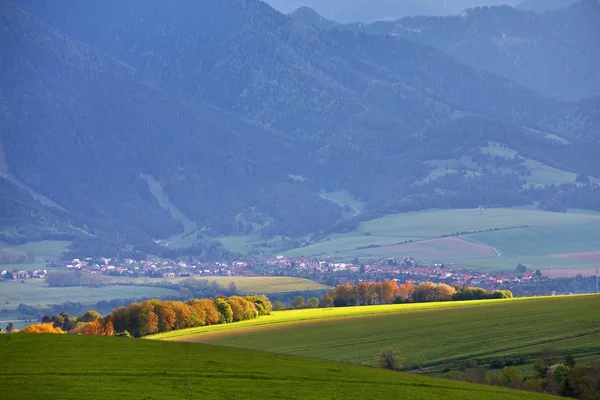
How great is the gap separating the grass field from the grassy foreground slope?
17.5m

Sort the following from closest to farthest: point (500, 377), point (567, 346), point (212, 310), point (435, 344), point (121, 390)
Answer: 1. point (121, 390)
2. point (500, 377)
3. point (567, 346)
4. point (435, 344)
5. point (212, 310)

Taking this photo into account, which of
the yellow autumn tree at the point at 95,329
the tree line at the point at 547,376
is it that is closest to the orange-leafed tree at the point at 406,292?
the yellow autumn tree at the point at 95,329

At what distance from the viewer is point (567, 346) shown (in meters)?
68.1

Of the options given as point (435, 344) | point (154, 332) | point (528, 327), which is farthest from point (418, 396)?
point (154, 332)

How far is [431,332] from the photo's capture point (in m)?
82.6

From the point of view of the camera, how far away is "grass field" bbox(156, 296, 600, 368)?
70.6 metres

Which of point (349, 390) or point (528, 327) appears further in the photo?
point (528, 327)

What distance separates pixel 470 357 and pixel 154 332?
40.9m

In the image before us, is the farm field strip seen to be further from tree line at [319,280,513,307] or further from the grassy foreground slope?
the grassy foreground slope

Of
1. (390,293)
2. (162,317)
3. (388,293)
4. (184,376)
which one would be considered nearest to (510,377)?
(184,376)

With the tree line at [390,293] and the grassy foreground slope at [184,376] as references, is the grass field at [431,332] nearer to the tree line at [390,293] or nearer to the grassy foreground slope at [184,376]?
the grassy foreground slope at [184,376]

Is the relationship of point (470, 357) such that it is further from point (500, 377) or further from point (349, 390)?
point (349, 390)

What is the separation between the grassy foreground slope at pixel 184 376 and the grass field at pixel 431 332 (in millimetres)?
17504

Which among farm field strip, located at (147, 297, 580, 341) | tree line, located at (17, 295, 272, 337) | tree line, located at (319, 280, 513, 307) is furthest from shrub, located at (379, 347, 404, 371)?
tree line, located at (319, 280, 513, 307)
